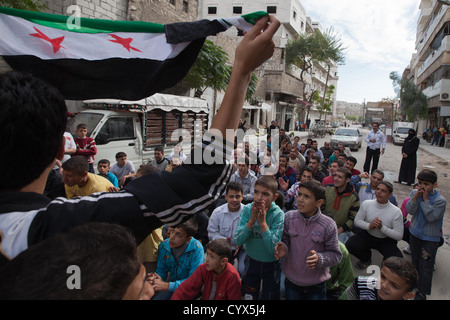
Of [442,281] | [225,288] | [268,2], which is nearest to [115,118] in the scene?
[225,288]

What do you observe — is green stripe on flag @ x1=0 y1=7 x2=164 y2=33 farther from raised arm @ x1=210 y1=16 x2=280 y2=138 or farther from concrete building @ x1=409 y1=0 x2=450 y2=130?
concrete building @ x1=409 y1=0 x2=450 y2=130

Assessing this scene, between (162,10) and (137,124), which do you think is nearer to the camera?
(137,124)

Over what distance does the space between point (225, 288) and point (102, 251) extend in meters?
2.47

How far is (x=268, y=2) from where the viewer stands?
36.1m

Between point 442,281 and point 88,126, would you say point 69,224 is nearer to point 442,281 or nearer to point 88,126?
point 442,281

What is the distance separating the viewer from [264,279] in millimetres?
3391

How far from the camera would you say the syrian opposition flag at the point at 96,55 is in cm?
159

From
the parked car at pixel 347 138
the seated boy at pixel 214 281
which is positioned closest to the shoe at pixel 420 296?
the seated boy at pixel 214 281

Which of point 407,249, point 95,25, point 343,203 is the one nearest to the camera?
point 95,25

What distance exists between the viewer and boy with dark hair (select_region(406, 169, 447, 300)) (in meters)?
3.72

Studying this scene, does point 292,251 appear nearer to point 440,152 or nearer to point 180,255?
point 180,255

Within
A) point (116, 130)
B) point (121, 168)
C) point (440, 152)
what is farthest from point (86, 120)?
point (440, 152)

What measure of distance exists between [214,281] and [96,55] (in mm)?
2246

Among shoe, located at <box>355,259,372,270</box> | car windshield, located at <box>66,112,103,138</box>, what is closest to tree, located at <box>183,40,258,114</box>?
car windshield, located at <box>66,112,103,138</box>
